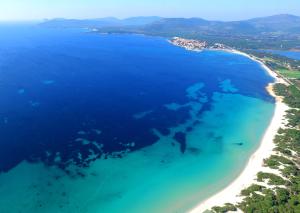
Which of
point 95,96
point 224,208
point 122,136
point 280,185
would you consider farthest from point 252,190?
point 95,96

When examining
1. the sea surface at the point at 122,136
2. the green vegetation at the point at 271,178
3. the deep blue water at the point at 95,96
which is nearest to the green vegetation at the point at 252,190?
the green vegetation at the point at 271,178

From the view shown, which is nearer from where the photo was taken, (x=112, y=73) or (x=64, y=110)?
(x=64, y=110)

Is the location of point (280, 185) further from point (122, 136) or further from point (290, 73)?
point (290, 73)

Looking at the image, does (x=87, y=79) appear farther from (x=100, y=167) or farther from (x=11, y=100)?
(x=100, y=167)

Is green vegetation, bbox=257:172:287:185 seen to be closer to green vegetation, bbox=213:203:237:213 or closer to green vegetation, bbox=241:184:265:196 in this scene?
green vegetation, bbox=241:184:265:196

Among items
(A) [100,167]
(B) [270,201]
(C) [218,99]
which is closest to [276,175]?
(B) [270,201]

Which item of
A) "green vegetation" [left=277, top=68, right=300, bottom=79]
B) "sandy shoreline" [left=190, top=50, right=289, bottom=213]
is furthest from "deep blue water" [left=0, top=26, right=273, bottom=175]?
"sandy shoreline" [left=190, top=50, right=289, bottom=213]
